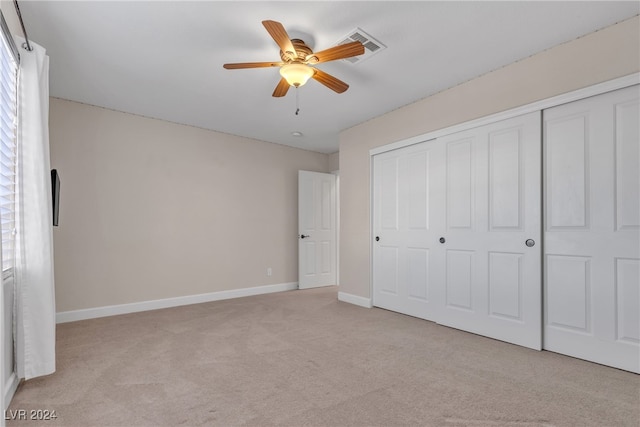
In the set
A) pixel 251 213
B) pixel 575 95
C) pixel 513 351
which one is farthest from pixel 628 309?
pixel 251 213

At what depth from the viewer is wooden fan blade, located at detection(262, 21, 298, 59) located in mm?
1951

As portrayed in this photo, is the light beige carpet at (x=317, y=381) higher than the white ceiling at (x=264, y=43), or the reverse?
the white ceiling at (x=264, y=43)

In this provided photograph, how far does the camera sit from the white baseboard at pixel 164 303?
375 cm

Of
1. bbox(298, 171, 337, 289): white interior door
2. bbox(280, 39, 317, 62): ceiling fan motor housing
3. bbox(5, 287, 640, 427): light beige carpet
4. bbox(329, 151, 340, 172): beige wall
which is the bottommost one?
bbox(5, 287, 640, 427): light beige carpet

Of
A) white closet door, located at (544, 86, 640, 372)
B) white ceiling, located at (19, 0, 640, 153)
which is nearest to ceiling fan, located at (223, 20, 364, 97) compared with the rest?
white ceiling, located at (19, 0, 640, 153)

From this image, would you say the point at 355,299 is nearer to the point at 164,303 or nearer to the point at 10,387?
the point at 164,303

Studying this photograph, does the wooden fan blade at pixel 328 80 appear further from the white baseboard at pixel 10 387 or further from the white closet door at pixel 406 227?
the white baseboard at pixel 10 387

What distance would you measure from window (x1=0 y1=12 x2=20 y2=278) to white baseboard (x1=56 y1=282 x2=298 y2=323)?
1.94 meters

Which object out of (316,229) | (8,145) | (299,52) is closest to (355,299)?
(316,229)

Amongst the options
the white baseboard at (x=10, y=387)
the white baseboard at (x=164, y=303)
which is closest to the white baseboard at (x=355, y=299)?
the white baseboard at (x=164, y=303)

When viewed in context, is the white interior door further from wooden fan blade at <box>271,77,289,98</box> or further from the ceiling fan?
the ceiling fan

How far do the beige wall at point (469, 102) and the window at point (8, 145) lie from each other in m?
3.57

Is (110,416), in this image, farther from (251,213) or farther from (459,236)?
(251,213)

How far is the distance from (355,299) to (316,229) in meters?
1.76
